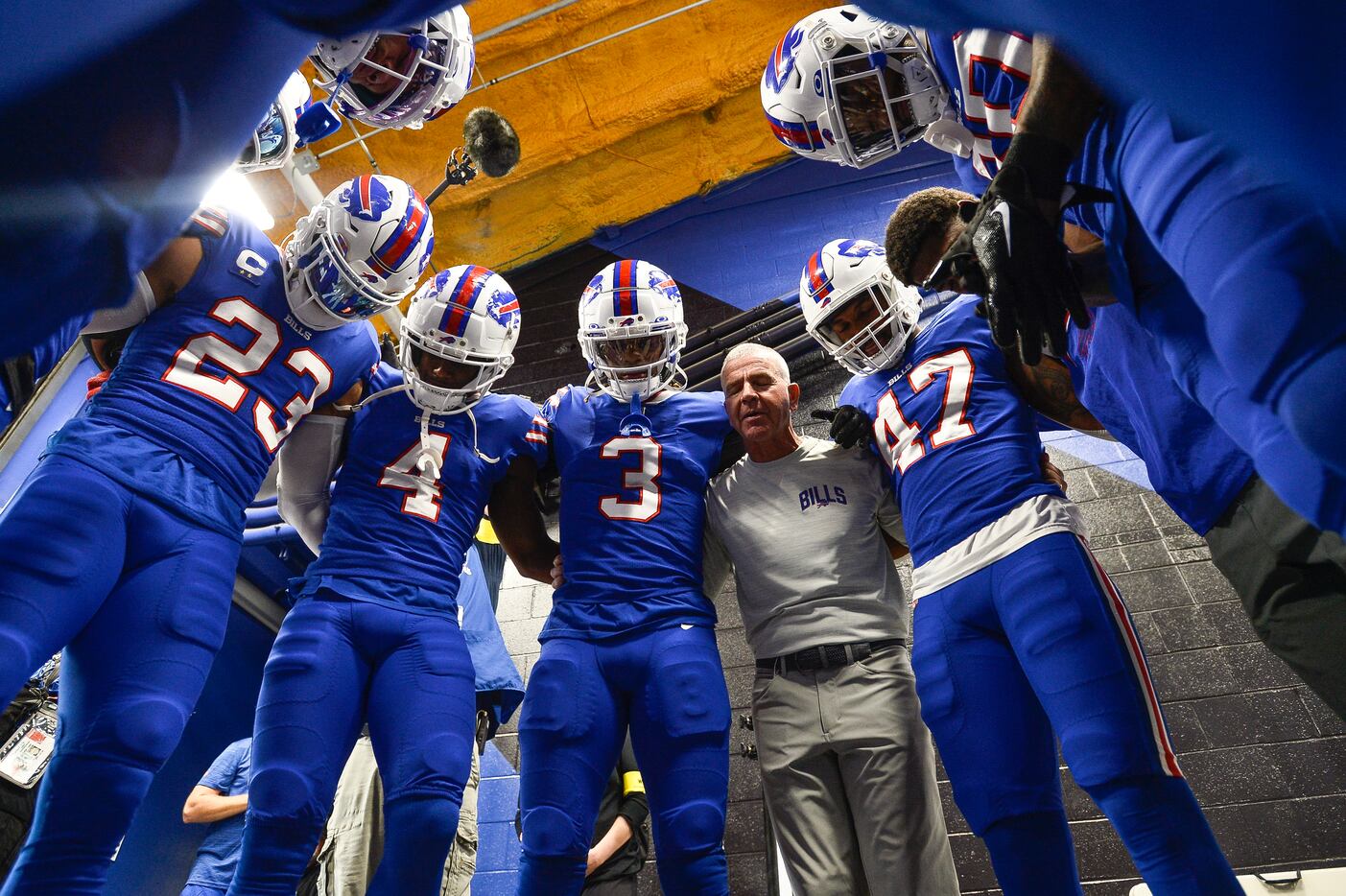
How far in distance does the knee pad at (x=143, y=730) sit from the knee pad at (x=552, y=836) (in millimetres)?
819

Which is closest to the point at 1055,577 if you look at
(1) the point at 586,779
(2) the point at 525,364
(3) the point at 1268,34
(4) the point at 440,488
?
(1) the point at 586,779

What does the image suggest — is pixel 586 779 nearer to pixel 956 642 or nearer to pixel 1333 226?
pixel 956 642

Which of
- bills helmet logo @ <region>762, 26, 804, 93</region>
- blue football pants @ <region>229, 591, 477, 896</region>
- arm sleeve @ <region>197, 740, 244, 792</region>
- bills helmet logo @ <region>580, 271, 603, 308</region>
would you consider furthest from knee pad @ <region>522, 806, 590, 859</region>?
arm sleeve @ <region>197, 740, 244, 792</region>

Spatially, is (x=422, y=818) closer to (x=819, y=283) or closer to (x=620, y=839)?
(x=620, y=839)

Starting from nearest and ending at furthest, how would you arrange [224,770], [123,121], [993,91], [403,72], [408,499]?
[123,121] → [993,91] → [403,72] → [408,499] → [224,770]

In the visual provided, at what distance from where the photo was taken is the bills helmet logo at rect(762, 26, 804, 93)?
2.55 metres

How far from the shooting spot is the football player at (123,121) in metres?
0.58

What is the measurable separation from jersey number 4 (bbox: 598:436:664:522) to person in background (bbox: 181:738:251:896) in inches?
72.6

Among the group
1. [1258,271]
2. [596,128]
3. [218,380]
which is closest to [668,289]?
[218,380]

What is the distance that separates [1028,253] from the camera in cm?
143

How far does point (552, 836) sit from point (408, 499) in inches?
41.5

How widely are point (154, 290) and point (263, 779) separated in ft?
4.47

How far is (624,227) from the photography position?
6.32m

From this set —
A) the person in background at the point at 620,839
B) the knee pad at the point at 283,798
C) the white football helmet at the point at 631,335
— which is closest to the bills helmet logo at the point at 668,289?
the white football helmet at the point at 631,335
